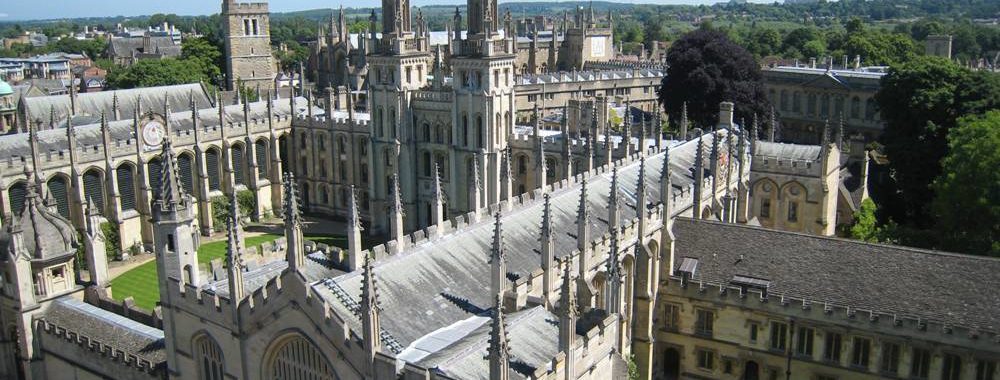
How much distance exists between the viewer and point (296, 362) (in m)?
19.5

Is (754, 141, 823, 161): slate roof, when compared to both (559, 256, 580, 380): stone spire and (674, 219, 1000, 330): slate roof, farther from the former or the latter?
(559, 256, 580, 380): stone spire

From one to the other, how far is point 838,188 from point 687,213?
1503 cm

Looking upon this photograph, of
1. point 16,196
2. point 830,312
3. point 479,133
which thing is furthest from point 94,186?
point 830,312

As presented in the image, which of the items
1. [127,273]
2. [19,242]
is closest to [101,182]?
[127,273]

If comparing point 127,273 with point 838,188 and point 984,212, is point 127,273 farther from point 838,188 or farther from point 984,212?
point 984,212

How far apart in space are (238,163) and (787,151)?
33508 millimetres

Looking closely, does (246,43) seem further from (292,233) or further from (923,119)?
(292,233)

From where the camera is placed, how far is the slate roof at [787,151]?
39.3m

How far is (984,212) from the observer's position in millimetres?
32781

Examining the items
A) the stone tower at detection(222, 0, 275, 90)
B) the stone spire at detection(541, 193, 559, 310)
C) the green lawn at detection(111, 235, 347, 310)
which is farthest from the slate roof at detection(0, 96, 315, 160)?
the stone spire at detection(541, 193, 559, 310)

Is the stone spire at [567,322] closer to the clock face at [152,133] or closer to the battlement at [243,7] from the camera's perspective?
the clock face at [152,133]

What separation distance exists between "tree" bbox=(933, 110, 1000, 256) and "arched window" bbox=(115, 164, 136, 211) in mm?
41490

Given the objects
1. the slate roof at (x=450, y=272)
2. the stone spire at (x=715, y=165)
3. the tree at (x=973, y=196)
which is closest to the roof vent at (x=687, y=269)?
the slate roof at (x=450, y=272)

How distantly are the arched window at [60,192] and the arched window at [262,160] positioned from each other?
1242 cm
